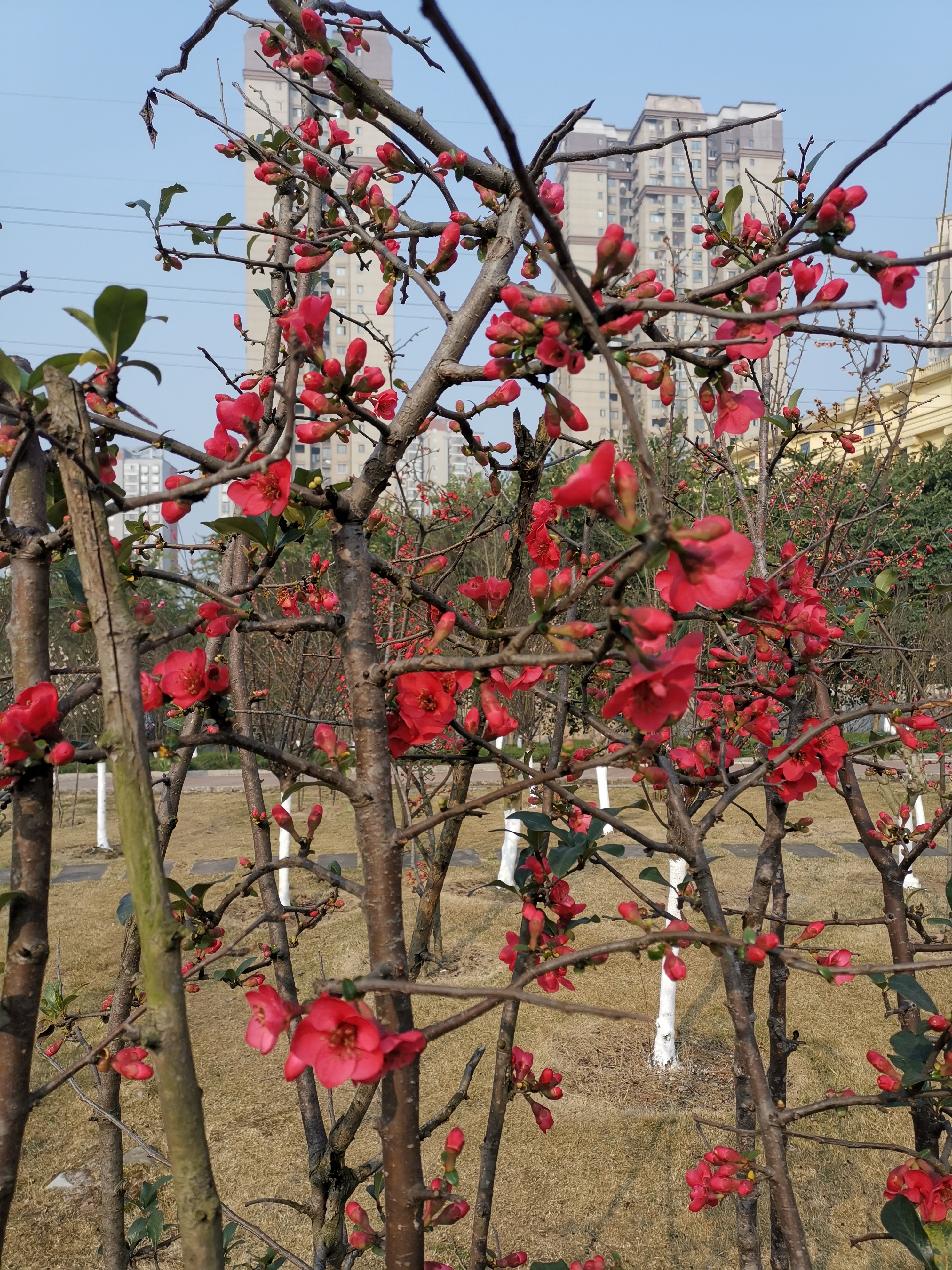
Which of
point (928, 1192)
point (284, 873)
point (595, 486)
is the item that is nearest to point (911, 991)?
point (928, 1192)

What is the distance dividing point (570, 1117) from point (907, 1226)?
10.6ft

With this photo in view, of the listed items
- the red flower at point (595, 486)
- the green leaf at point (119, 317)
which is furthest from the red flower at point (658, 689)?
the green leaf at point (119, 317)

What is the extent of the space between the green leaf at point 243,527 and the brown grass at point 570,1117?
5.55ft

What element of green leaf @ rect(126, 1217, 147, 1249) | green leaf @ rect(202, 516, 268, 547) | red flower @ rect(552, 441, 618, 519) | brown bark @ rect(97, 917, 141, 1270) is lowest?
green leaf @ rect(126, 1217, 147, 1249)

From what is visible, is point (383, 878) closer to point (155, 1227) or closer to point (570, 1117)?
point (155, 1227)

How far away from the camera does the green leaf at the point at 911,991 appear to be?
146 centimetres

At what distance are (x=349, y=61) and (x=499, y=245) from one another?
0.60 metres

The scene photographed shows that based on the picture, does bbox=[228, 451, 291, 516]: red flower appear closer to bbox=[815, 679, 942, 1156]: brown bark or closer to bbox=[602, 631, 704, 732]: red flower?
bbox=[602, 631, 704, 732]: red flower

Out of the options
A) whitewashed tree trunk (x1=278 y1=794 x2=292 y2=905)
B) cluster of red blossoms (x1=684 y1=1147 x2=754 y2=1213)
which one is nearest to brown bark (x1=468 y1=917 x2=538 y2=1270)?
cluster of red blossoms (x1=684 y1=1147 x2=754 y2=1213)

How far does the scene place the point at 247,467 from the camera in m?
0.80

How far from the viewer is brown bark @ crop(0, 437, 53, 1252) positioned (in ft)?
3.21

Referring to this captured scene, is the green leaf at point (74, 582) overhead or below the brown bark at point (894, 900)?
overhead

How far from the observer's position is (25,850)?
102cm

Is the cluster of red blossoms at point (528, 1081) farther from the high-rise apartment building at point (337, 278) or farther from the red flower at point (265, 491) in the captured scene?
the high-rise apartment building at point (337, 278)
